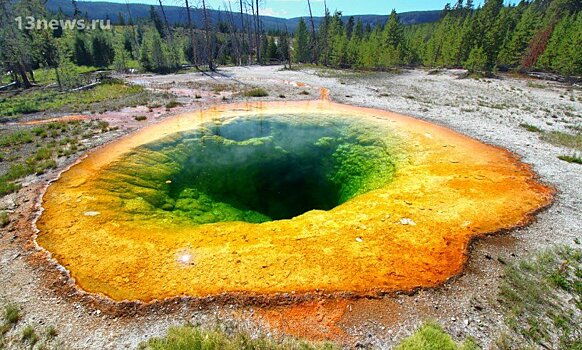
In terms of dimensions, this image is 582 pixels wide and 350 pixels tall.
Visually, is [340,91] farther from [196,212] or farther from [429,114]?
[196,212]

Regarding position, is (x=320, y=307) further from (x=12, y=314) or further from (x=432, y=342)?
(x=12, y=314)

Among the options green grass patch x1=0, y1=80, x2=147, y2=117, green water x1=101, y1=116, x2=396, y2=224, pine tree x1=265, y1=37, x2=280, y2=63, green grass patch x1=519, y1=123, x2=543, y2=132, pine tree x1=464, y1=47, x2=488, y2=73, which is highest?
pine tree x1=265, y1=37, x2=280, y2=63

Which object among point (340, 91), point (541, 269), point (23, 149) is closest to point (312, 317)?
point (541, 269)

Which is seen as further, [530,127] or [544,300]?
[530,127]

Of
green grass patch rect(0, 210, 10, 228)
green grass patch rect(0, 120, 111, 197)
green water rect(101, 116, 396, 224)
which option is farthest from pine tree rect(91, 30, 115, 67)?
green grass patch rect(0, 210, 10, 228)

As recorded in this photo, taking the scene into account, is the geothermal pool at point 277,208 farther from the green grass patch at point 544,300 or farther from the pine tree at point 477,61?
the pine tree at point 477,61

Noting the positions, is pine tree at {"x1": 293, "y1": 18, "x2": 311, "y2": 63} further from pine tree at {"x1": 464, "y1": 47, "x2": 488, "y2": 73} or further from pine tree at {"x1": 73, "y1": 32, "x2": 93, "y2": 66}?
pine tree at {"x1": 73, "y1": 32, "x2": 93, "y2": 66}

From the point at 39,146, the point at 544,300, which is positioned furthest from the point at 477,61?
the point at 39,146
